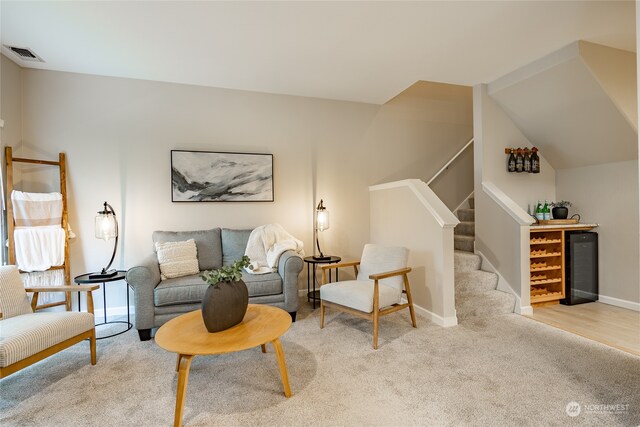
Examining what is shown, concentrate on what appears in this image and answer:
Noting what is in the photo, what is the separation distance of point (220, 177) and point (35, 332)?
2.41 m

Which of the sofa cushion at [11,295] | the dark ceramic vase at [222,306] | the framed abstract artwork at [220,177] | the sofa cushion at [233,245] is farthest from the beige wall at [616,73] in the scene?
the sofa cushion at [11,295]

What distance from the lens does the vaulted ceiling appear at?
256 centimetres

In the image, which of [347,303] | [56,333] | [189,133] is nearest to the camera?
[56,333]

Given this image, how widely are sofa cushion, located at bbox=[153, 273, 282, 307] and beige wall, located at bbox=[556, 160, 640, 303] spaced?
12.6ft

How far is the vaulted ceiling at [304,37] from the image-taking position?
2564 millimetres

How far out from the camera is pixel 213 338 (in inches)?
81.6

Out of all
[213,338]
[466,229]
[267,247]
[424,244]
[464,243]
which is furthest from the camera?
[466,229]

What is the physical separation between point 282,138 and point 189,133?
114 centimetres

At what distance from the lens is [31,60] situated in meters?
3.37

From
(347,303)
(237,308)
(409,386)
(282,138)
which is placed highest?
(282,138)

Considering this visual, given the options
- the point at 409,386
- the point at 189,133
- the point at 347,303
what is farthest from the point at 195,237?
the point at 409,386

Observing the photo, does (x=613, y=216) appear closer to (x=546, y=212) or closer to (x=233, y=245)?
(x=546, y=212)

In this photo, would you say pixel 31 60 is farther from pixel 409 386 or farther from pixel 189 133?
pixel 409 386

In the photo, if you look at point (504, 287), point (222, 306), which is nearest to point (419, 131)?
point (504, 287)
